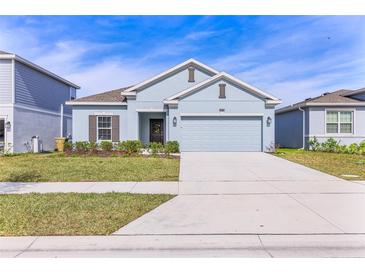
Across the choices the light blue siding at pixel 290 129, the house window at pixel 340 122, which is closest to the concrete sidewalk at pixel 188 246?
the house window at pixel 340 122

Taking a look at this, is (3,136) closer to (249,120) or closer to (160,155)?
(160,155)

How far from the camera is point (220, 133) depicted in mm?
18266

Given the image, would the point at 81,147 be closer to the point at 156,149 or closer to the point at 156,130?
the point at 156,149

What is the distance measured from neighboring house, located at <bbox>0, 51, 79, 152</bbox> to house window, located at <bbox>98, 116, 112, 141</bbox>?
174 inches

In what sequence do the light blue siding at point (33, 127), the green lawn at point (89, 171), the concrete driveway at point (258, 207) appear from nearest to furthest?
the concrete driveway at point (258, 207)
the green lawn at point (89, 171)
the light blue siding at point (33, 127)

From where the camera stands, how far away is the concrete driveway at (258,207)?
16.1ft

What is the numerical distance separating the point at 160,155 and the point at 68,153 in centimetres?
510

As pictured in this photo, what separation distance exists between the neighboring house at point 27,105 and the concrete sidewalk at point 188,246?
15.0 m

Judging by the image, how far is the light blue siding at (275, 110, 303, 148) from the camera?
22.1m

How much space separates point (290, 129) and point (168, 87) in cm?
1111

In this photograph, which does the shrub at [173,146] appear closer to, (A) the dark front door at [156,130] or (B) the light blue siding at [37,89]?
(A) the dark front door at [156,130]

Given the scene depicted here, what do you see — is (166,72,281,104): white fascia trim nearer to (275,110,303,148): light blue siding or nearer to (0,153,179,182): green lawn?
(275,110,303,148): light blue siding
